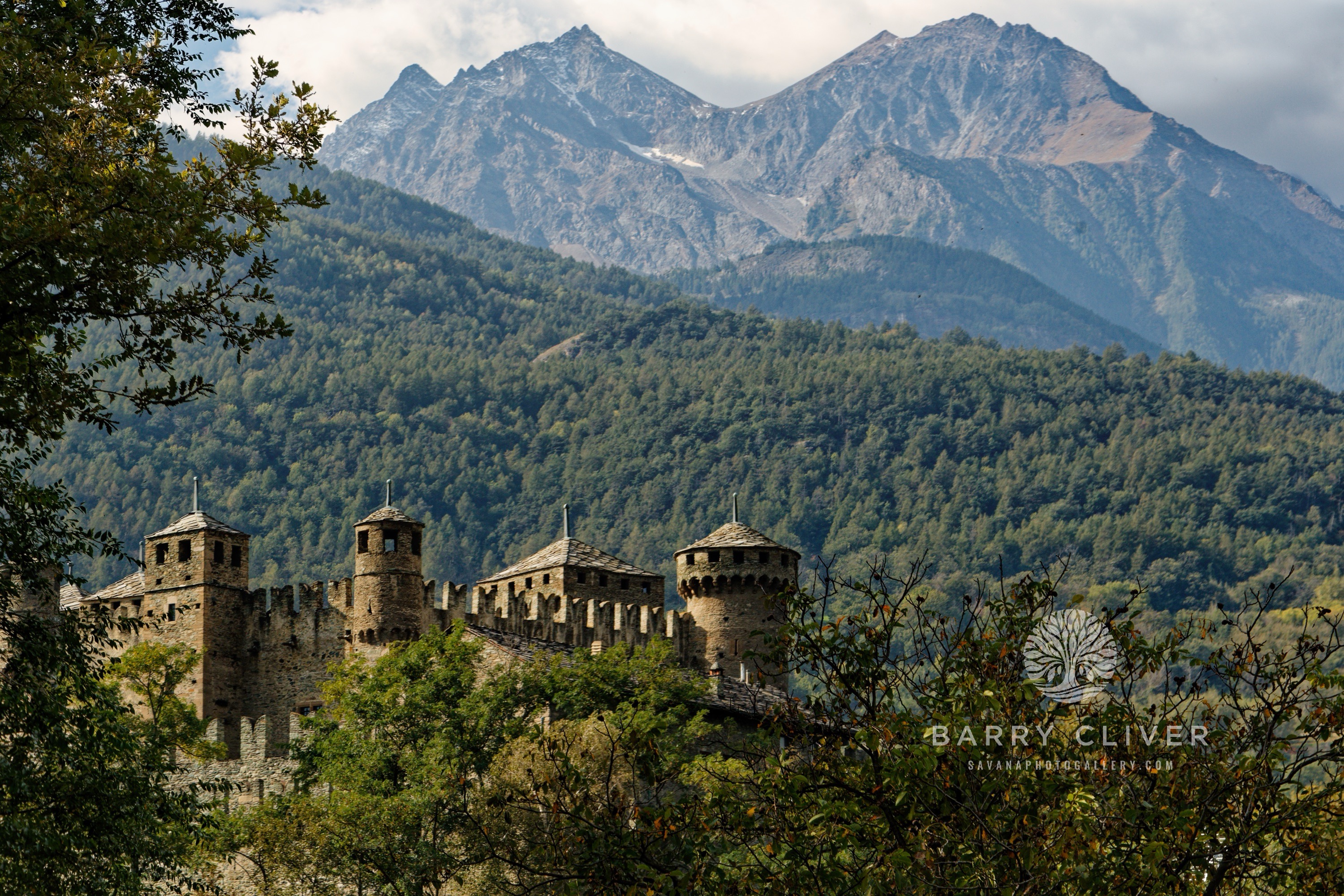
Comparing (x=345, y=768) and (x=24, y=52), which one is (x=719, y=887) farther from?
(x=345, y=768)

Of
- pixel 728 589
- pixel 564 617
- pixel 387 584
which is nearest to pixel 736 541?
pixel 728 589

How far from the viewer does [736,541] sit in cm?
6475

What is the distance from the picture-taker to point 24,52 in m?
19.9

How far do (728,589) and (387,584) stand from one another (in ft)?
46.8

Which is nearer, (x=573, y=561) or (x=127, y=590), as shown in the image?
(x=127, y=590)

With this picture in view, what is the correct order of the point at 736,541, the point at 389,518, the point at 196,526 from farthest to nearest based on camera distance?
1. the point at 736,541
2. the point at 196,526
3. the point at 389,518

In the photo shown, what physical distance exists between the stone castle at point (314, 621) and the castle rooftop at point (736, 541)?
5.25ft

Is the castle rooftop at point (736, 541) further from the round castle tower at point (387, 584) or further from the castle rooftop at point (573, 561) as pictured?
the round castle tower at point (387, 584)

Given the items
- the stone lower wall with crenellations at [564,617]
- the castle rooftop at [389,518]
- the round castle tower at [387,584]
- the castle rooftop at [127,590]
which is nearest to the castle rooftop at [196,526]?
the castle rooftop at [127,590]

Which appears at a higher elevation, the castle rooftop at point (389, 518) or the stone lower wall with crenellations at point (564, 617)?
the castle rooftop at point (389, 518)

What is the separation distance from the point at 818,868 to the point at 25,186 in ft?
34.2

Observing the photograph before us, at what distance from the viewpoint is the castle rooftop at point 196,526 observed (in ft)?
185

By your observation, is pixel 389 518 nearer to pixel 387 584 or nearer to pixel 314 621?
pixel 387 584

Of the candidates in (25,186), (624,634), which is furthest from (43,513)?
(624,634)
